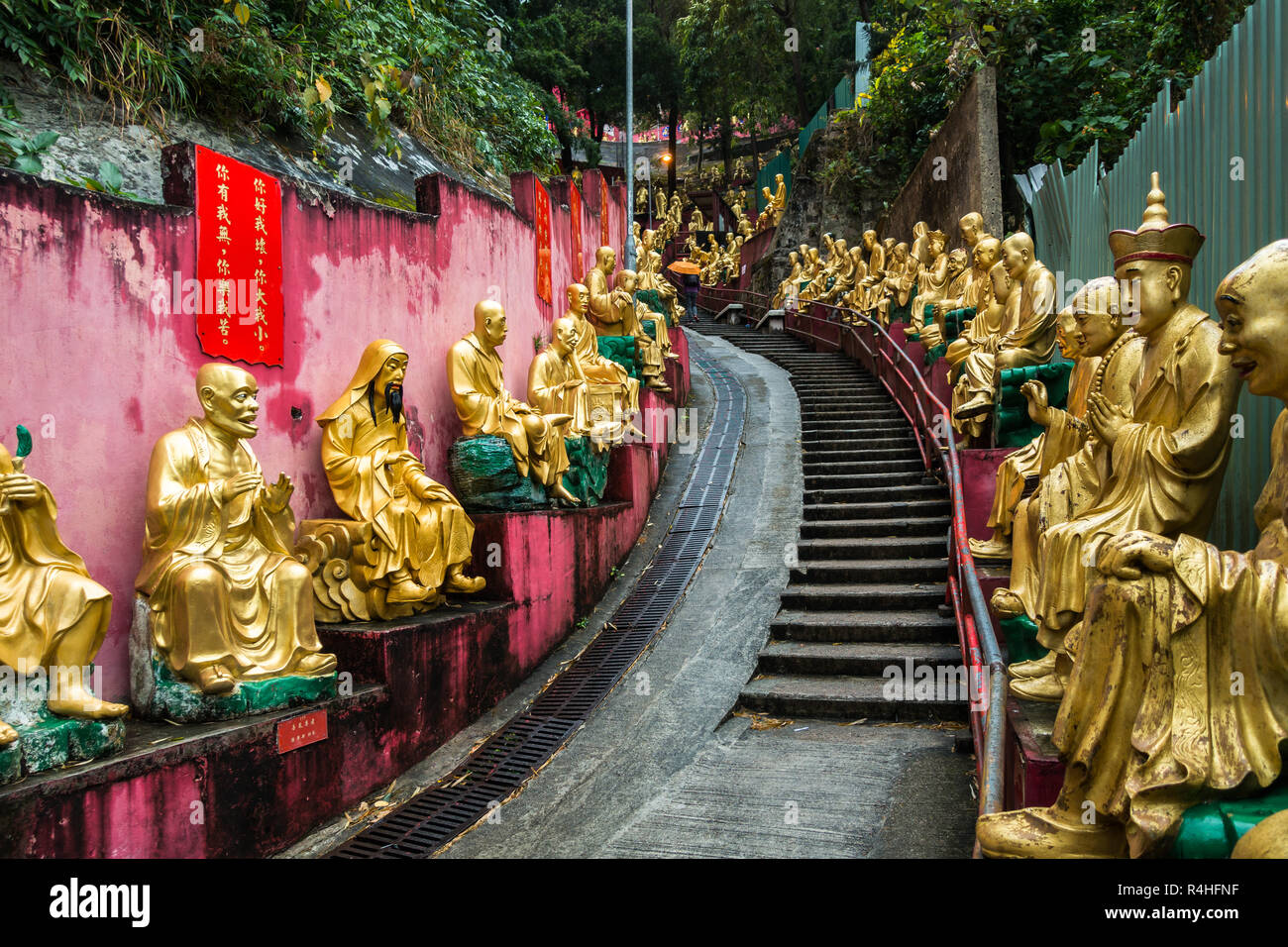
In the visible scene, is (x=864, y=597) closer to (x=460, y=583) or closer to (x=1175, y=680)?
(x=460, y=583)

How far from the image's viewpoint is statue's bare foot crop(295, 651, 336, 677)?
16.1ft

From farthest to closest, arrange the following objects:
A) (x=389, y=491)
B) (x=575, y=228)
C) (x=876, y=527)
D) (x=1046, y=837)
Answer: (x=575, y=228) → (x=876, y=527) → (x=389, y=491) → (x=1046, y=837)

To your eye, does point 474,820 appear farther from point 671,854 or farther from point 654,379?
point 654,379

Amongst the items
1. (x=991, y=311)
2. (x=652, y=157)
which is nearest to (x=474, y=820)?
(x=991, y=311)

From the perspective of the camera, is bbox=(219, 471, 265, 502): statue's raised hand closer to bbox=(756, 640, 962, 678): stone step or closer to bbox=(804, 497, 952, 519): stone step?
bbox=(756, 640, 962, 678): stone step

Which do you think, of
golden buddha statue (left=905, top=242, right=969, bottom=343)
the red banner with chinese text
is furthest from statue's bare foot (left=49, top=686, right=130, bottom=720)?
golden buddha statue (left=905, top=242, right=969, bottom=343)

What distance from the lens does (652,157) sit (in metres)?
46.4

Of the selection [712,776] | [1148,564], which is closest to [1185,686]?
[1148,564]

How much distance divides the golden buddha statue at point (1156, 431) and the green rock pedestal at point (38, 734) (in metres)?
3.87

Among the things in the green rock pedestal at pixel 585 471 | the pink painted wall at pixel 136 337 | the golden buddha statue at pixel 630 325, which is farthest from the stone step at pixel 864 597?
the golden buddha statue at pixel 630 325

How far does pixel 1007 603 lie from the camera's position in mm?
4941

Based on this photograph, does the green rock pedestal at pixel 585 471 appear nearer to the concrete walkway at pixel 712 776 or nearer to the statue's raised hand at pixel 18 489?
the concrete walkway at pixel 712 776

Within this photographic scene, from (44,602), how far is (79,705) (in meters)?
0.44

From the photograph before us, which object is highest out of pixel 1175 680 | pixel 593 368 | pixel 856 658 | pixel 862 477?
pixel 593 368
